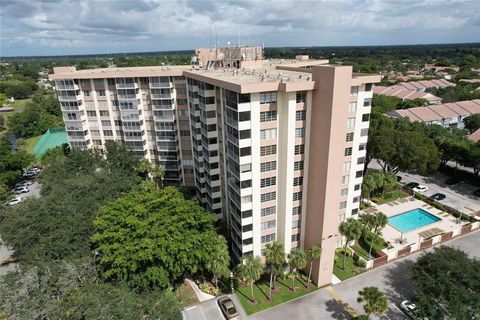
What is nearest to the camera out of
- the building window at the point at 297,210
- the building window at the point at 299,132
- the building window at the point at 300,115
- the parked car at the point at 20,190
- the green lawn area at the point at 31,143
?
the building window at the point at 300,115

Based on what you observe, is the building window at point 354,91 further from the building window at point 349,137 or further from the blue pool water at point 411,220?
the blue pool water at point 411,220

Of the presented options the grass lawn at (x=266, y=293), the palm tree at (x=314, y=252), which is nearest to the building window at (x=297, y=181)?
the palm tree at (x=314, y=252)

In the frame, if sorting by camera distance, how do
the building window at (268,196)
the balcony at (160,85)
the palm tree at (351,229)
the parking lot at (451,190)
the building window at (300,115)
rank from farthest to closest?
the balcony at (160,85), the parking lot at (451,190), the palm tree at (351,229), the building window at (268,196), the building window at (300,115)

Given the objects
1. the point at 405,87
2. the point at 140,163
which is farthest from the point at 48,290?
the point at 405,87

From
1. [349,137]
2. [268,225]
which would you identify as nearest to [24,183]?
[268,225]

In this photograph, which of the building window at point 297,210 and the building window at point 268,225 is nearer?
the building window at point 268,225

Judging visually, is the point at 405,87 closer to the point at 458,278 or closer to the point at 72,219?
the point at 458,278
